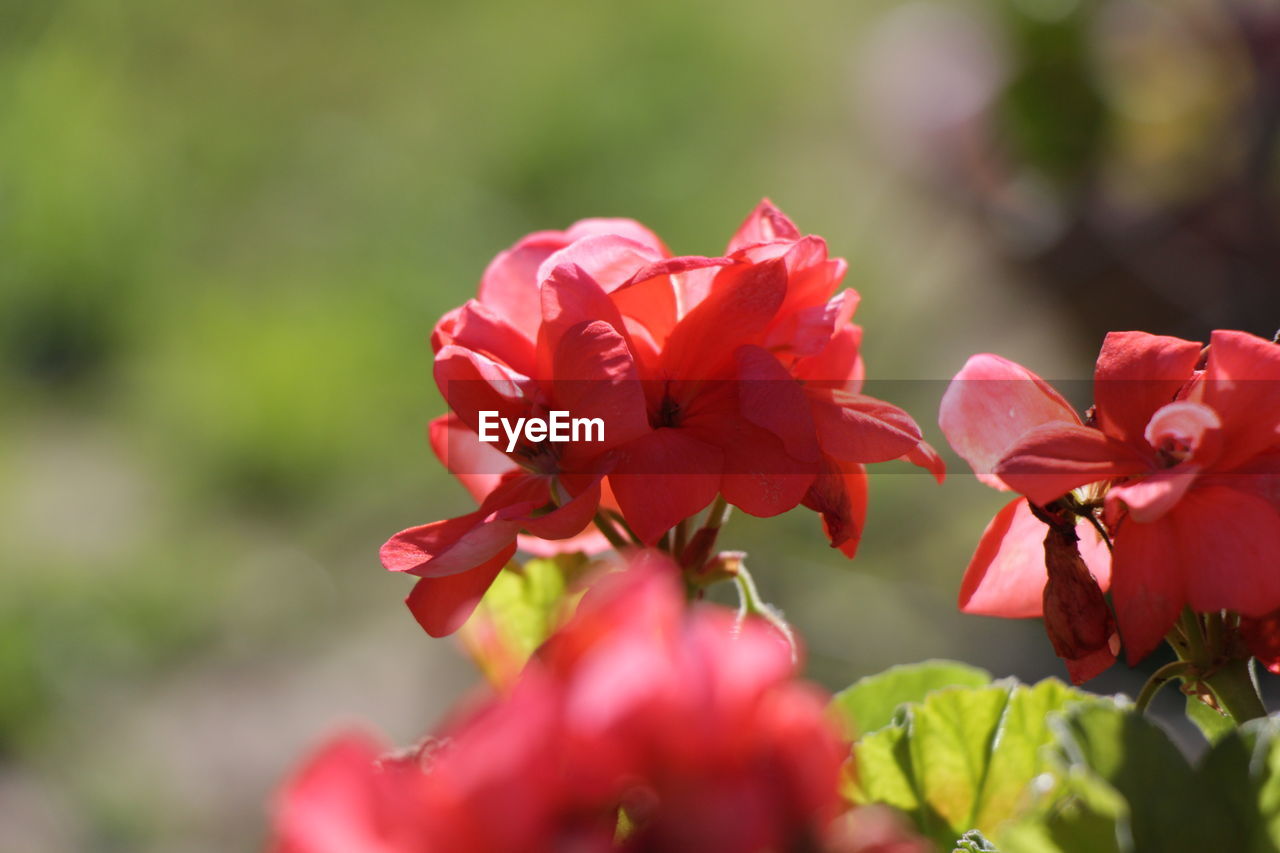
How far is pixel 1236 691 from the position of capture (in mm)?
351

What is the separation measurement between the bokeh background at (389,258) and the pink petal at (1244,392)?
0.69m

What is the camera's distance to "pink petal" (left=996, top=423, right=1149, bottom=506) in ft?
1.06

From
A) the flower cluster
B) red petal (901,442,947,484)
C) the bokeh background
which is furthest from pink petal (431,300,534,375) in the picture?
the bokeh background

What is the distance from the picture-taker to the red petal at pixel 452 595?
375 mm

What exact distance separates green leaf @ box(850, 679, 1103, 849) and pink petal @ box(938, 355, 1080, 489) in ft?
0.31

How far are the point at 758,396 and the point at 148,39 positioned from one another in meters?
2.33

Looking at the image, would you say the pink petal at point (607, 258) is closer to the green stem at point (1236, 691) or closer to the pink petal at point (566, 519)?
the pink petal at point (566, 519)

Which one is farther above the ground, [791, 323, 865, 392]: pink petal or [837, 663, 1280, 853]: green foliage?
[791, 323, 865, 392]: pink petal

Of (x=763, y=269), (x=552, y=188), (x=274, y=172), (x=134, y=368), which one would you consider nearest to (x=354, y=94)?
(x=274, y=172)

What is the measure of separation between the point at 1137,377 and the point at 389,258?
1.75 meters

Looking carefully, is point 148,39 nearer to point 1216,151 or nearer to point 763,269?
point 1216,151

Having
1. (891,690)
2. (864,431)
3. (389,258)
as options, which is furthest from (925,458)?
(389,258)

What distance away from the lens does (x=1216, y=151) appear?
4.70 feet

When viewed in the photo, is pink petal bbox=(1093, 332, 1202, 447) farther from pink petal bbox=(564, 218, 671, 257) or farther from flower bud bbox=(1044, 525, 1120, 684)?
pink petal bbox=(564, 218, 671, 257)
